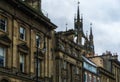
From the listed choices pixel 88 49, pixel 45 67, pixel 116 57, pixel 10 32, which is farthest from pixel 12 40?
pixel 88 49

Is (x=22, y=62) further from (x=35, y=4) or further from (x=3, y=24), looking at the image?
(x=35, y=4)

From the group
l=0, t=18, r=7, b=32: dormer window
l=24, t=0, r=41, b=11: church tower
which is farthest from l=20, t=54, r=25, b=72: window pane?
l=24, t=0, r=41, b=11: church tower

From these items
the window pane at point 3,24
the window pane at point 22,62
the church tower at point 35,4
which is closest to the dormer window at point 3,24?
the window pane at point 3,24

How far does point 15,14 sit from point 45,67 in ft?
34.7

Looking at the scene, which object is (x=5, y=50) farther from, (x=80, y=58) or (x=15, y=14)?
(x=80, y=58)

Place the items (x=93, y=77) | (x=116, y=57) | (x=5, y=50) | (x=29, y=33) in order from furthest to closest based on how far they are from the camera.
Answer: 1. (x=116, y=57)
2. (x=93, y=77)
3. (x=29, y=33)
4. (x=5, y=50)

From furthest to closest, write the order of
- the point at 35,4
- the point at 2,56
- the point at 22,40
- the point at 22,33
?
the point at 35,4 → the point at 22,33 → the point at 22,40 → the point at 2,56

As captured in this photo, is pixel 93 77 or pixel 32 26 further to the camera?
pixel 93 77

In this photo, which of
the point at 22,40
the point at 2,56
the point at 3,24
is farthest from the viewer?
the point at 22,40

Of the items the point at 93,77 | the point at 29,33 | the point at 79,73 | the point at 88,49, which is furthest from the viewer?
the point at 88,49

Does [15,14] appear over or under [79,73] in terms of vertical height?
over

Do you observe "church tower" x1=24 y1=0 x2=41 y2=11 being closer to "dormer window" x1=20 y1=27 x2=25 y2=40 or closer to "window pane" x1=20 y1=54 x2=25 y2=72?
"dormer window" x1=20 y1=27 x2=25 y2=40

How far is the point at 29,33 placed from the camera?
55.6m

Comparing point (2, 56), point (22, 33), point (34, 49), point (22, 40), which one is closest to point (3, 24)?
point (2, 56)
